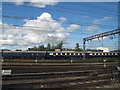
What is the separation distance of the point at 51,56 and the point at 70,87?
22.8 metres

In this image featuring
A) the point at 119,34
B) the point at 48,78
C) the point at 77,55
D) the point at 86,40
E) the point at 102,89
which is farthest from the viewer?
the point at 77,55

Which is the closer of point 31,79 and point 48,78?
point 31,79

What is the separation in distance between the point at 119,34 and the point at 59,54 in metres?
15.4

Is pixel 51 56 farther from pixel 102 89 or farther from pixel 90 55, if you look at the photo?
pixel 102 89

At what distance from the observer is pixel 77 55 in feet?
100

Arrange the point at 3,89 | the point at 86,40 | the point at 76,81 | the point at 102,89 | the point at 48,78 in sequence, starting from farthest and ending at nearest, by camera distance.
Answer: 1. the point at 86,40
2. the point at 48,78
3. the point at 76,81
4. the point at 102,89
5. the point at 3,89

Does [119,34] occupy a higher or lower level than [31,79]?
higher

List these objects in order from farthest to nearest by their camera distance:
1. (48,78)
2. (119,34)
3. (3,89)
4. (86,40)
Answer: (86,40), (119,34), (48,78), (3,89)

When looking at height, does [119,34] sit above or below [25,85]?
above

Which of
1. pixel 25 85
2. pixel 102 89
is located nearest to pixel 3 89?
pixel 25 85

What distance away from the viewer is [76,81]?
7277mm

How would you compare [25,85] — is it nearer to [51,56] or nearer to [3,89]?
[3,89]

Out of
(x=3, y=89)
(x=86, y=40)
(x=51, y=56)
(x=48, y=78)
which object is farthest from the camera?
(x=51, y=56)

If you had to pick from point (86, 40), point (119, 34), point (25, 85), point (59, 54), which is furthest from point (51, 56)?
point (25, 85)
